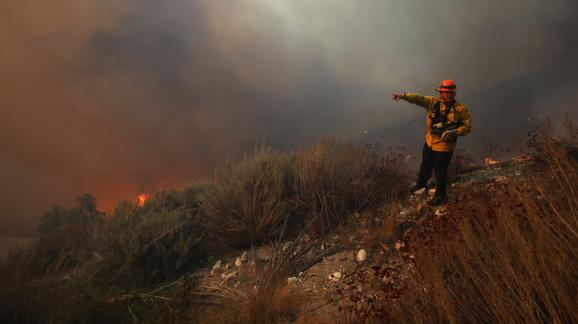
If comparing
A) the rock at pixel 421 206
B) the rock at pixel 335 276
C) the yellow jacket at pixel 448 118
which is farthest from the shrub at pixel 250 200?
the yellow jacket at pixel 448 118

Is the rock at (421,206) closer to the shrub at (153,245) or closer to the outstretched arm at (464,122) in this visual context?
the outstretched arm at (464,122)

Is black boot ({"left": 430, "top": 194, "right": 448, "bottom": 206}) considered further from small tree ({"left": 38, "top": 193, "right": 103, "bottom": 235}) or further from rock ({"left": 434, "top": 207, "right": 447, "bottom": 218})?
small tree ({"left": 38, "top": 193, "right": 103, "bottom": 235})

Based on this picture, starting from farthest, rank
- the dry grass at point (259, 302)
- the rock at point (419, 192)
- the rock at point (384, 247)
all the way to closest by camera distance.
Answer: the rock at point (419, 192) < the rock at point (384, 247) < the dry grass at point (259, 302)

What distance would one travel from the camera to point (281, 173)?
6.34 meters

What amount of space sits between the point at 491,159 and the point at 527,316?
8.44m

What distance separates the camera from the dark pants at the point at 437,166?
18.5 feet

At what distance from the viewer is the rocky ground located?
12.5ft

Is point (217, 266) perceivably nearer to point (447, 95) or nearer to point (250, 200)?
point (250, 200)

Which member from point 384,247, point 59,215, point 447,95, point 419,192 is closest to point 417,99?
point 447,95

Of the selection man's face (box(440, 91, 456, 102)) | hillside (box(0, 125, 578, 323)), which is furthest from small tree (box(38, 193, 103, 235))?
man's face (box(440, 91, 456, 102))

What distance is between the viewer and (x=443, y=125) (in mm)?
5707

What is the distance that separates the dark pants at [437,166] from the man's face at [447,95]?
2.95 ft

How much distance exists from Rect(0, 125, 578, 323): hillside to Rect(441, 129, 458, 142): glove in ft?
3.32

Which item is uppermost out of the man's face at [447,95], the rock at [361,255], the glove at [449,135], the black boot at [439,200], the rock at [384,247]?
the man's face at [447,95]
